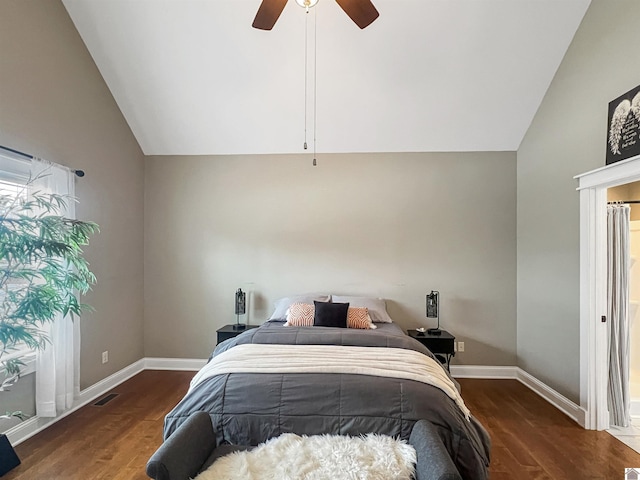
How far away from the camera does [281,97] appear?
3.48 m

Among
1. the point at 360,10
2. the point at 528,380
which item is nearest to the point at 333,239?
the point at 360,10

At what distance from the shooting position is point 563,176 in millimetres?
3059

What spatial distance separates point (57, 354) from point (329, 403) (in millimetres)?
2397

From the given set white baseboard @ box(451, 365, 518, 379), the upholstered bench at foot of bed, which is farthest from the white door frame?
the upholstered bench at foot of bed

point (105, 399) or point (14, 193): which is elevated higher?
point (14, 193)

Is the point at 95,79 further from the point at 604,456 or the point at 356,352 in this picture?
the point at 604,456

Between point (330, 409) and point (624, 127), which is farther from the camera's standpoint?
point (624, 127)

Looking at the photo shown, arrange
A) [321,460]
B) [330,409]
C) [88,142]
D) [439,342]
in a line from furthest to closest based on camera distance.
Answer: [439,342] < [88,142] < [330,409] < [321,460]

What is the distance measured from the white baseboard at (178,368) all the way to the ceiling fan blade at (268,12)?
11.1 ft

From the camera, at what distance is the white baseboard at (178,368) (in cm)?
259

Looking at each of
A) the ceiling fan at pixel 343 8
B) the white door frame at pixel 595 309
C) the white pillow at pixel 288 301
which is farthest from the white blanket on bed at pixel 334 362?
the ceiling fan at pixel 343 8

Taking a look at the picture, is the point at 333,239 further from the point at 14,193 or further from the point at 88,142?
the point at 14,193

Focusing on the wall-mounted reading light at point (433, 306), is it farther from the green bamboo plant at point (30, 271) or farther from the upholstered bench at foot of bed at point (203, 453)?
the green bamboo plant at point (30, 271)

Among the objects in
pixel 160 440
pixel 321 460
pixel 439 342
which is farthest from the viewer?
pixel 439 342
